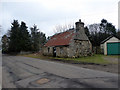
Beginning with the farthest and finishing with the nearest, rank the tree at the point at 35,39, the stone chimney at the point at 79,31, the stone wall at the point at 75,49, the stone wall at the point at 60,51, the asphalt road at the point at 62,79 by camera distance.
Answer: the tree at the point at 35,39, the stone chimney at the point at 79,31, the stone wall at the point at 60,51, the stone wall at the point at 75,49, the asphalt road at the point at 62,79

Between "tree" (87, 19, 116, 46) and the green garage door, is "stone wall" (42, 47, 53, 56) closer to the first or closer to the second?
the green garage door

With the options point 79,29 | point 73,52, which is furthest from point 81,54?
point 79,29

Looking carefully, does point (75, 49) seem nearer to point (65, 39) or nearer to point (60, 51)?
point (60, 51)

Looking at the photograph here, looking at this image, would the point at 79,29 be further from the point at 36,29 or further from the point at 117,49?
the point at 36,29

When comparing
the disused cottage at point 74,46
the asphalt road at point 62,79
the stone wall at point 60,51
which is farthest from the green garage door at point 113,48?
the asphalt road at point 62,79

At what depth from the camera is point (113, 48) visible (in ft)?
63.1

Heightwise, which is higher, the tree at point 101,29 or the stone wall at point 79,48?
the tree at point 101,29

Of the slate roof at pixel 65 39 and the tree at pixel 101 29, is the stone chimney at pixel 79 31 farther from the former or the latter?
the tree at pixel 101 29

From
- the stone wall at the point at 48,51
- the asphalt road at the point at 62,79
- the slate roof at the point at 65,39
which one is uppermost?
the slate roof at the point at 65,39

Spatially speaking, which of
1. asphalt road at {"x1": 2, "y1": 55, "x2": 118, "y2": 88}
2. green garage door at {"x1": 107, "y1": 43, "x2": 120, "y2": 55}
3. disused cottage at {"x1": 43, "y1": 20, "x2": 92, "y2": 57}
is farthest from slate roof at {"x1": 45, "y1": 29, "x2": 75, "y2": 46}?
asphalt road at {"x1": 2, "y1": 55, "x2": 118, "y2": 88}

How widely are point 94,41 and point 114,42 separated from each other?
13103 mm

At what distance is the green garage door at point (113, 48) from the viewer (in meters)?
19.0

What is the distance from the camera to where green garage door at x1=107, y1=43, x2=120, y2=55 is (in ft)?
62.2

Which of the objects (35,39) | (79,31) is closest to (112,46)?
(79,31)
